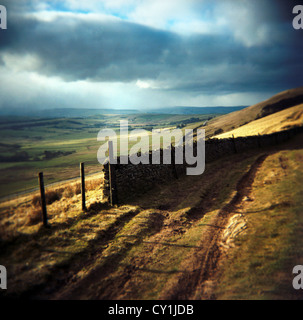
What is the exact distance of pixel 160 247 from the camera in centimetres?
666

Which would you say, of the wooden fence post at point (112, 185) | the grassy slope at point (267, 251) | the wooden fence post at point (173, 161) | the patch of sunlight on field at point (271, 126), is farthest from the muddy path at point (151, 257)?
the patch of sunlight on field at point (271, 126)

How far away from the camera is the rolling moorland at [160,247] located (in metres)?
4.87

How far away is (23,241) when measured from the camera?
6.66 metres

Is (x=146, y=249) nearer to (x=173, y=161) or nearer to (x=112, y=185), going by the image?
(x=112, y=185)

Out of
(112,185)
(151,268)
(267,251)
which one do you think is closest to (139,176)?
(112,185)

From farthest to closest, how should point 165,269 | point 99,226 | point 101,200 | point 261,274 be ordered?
point 101,200, point 99,226, point 165,269, point 261,274

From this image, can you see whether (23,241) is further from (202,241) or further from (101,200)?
(202,241)

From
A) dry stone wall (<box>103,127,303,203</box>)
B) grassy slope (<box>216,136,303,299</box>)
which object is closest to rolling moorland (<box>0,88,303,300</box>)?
grassy slope (<box>216,136,303,299</box>)

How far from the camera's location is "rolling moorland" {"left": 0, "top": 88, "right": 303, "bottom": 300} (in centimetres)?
487

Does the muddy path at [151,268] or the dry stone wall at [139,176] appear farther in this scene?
the dry stone wall at [139,176]

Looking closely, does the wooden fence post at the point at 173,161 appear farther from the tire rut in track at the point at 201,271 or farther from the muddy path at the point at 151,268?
the tire rut in track at the point at 201,271
